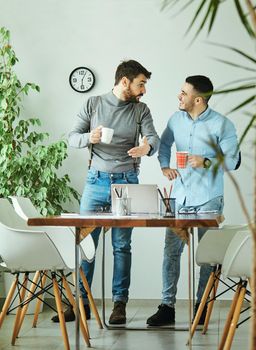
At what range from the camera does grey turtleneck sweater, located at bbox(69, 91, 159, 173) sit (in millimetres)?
5273

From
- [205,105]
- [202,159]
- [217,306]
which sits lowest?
[217,306]

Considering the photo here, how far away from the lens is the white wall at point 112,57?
6477 mm

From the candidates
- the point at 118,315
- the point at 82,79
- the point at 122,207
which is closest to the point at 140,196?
the point at 122,207

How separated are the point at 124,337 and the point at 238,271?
1206mm

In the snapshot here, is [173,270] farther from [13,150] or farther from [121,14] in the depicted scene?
[121,14]

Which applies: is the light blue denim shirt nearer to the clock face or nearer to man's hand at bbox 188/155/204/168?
man's hand at bbox 188/155/204/168

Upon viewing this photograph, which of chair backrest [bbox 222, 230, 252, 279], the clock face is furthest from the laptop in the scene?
the clock face

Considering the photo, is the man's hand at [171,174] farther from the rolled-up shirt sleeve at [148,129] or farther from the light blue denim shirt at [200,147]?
the rolled-up shirt sleeve at [148,129]

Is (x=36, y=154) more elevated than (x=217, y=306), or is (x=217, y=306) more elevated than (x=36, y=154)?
(x=36, y=154)

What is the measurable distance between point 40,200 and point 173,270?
1.22m

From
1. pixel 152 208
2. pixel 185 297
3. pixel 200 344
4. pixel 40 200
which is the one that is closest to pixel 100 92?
pixel 40 200

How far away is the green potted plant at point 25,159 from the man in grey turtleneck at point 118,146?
645 millimetres

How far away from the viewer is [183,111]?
5289 millimetres

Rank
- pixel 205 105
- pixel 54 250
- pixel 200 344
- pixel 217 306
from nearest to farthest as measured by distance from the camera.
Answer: pixel 54 250 < pixel 200 344 < pixel 205 105 < pixel 217 306
